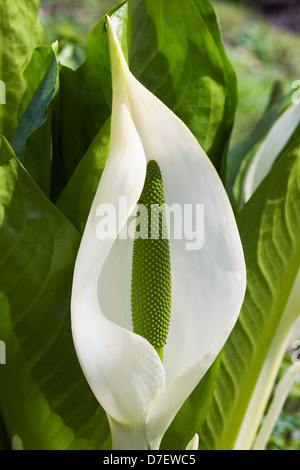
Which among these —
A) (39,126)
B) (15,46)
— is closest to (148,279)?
(39,126)

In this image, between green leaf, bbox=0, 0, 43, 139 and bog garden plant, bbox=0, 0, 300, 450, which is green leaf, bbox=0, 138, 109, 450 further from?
green leaf, bbox=0, 0, 43, 139

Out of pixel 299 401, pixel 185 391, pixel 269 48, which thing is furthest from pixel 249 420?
pixel 269 48

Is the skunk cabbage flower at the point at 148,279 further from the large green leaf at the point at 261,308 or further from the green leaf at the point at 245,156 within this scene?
the green leaf at the point at 245,156

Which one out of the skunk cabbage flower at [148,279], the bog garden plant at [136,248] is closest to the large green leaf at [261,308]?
the bog garden plant at [136,248]

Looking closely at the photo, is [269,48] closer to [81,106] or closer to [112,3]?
[112,3]

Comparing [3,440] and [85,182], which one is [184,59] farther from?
[3,440]

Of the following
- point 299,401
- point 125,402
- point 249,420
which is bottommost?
point 299,401

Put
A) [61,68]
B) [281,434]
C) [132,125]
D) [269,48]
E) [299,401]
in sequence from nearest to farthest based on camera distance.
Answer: [132,125], [61,68], [281,434], [299,401], [269,48]

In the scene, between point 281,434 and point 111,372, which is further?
point 281,434

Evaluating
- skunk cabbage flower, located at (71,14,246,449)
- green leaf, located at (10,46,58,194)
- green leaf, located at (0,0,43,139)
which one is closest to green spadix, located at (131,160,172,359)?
skunk cabbage flower, located at (71,14,246,449)
